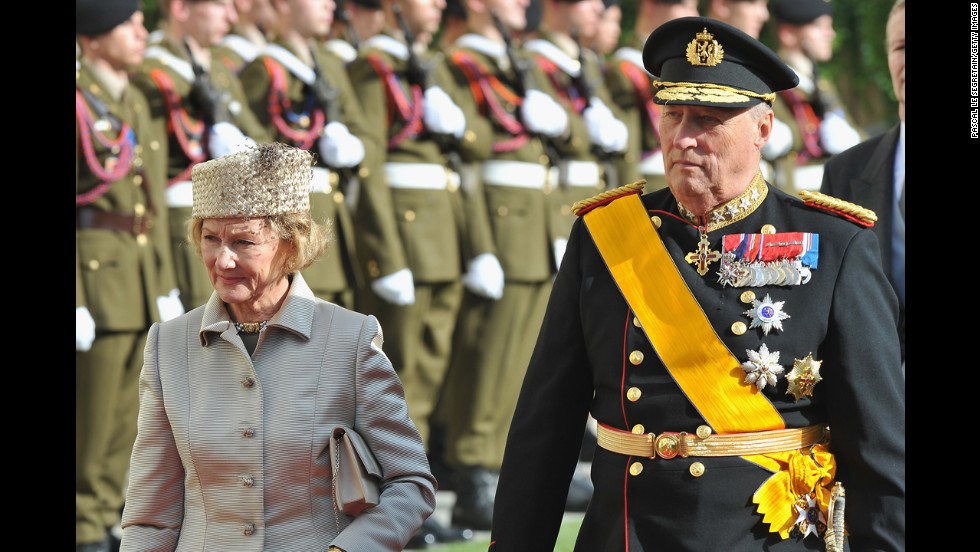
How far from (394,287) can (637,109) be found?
1989 millimetres

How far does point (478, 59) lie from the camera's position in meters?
8.09

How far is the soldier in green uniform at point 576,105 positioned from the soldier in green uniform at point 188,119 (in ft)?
6.12

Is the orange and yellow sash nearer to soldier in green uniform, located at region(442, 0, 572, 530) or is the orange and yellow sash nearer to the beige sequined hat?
the beige sequined hat

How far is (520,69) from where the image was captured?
8.16 meters

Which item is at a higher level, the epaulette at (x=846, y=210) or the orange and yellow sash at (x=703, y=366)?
the epaulette at (x=846, y=210)

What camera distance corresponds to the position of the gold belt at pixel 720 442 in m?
3.35

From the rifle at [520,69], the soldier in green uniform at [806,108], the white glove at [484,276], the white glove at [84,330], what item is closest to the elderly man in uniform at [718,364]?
the white glove at [84,330]

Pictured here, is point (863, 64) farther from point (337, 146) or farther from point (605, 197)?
point (605, 197)

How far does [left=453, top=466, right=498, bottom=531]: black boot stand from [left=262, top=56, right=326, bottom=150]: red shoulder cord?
1.83 m

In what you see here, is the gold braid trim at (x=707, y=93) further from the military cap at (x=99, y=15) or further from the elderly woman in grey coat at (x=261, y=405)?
the military cap at (x=99, y=15)

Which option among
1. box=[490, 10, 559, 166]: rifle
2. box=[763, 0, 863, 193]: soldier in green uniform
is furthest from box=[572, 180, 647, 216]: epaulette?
box=[763, 0, 863, 193]: soldier in green uniform
